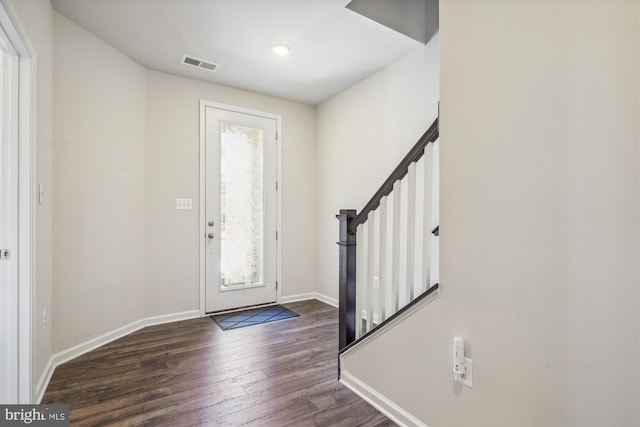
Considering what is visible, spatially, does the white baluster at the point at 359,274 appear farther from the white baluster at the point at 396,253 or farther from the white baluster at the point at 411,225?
the white baluster at the point at 411,225

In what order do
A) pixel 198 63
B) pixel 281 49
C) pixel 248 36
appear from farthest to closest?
pixel 198 63, pixel 281 49, pixel 248 36

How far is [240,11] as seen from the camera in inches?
88.4

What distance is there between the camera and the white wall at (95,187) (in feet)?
7.77

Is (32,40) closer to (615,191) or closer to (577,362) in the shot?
(615,191)

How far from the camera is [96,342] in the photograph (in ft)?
8.56

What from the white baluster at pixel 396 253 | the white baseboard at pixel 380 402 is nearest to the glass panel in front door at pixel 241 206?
the white baseboard at pixel 380 402

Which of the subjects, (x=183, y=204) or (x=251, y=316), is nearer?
(x=183, y=204)

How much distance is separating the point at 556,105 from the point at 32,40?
2.64 meters

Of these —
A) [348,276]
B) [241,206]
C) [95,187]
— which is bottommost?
[348,276]

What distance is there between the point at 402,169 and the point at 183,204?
Result: 2.47 metres

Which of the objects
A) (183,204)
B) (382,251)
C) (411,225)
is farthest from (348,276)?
(183,204)

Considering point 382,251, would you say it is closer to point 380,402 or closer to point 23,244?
point 380,402

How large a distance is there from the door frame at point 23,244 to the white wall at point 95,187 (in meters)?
0.68

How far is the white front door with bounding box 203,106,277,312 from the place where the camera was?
3492 mm
